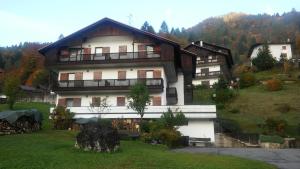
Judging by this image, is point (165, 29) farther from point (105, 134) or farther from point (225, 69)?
point (105, 134)

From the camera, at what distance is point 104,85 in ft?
132

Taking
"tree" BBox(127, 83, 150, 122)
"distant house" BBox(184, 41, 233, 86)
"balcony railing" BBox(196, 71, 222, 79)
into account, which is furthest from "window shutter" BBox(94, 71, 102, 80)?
"balcony railing" BBox(196, 71, 222, 79)

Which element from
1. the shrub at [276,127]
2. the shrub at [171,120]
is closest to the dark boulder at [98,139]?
the shrub at [171,120]

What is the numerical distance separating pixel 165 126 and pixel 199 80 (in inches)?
1828

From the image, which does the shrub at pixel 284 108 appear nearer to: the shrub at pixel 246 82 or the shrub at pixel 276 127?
the shrub at pixel 276 127

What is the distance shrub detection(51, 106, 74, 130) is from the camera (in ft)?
110

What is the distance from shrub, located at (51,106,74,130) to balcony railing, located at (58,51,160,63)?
27.1ft

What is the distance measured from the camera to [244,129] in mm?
41531

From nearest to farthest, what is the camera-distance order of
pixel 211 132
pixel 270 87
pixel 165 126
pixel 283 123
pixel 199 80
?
pixel 165 126 → pixel 211 132 → pixel 283 123 → pixel 270 87 → pixel 199 80

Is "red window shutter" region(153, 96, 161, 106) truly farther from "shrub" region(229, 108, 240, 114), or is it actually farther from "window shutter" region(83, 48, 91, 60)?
"shrub" region(229, 108, 240, 114)

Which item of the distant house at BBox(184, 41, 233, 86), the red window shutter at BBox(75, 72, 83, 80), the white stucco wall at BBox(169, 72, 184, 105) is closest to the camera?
the red window shutter at BBox(75, 72, 83, 80)

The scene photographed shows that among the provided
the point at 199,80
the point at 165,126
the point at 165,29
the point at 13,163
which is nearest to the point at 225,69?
the point at 199,80

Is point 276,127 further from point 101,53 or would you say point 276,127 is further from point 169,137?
point 101,53

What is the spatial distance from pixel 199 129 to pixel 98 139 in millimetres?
17197
